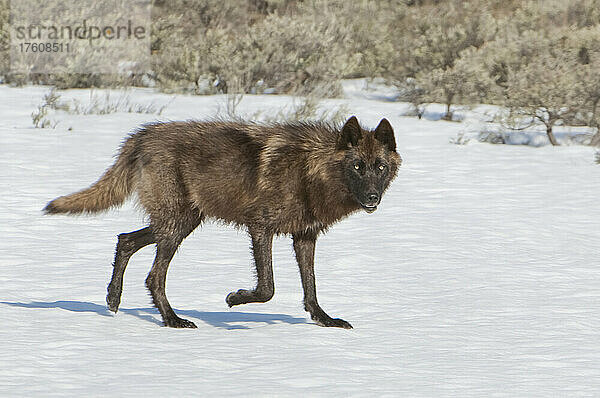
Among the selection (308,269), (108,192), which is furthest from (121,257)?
(308,269)

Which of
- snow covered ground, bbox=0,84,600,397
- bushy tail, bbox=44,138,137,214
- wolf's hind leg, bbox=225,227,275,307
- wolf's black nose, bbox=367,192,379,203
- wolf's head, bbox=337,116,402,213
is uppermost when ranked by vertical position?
wolf's head, bbox=337,116,402,213

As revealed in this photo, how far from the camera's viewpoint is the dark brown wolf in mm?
6129

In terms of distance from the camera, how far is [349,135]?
20.1ft

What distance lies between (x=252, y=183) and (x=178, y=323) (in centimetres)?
101

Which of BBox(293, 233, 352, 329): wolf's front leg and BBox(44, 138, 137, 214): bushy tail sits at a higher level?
BBox(44, 138, 137, 214): bushy tail

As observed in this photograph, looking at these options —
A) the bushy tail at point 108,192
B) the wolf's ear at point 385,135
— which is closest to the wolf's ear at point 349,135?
the wolf's ear at point 385,135

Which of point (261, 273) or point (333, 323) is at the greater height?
point (261, 273)

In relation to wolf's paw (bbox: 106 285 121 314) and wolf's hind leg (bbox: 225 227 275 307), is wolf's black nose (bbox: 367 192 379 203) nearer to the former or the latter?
wolf's hind leg (bbox: 225 227 275 307)

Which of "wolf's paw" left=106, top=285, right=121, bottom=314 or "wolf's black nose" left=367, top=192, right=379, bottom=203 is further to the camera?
"wolf's paw" left=106, top=285, right=121, bottom=314

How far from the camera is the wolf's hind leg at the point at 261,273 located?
6137mm

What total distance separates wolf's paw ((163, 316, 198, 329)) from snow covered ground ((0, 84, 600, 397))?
10 centimetres

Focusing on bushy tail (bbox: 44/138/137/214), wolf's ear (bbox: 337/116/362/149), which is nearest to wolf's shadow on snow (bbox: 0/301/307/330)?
bushy tail (bbox: 44/138/137/214)

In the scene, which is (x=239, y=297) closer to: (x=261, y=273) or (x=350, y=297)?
(x=261, y=273)

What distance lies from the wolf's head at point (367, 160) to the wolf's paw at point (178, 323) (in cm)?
133
